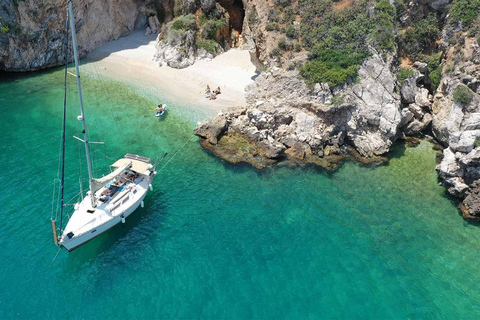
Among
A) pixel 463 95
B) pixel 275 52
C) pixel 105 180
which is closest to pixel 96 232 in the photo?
pixel 105 180

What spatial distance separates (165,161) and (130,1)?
1280 inches

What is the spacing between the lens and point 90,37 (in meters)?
47.7

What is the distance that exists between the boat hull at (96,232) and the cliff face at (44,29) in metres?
31.3

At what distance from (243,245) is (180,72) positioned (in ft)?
90.7

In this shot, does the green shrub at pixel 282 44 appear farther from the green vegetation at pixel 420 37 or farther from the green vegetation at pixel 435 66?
the green vegetation at pixel 435 66

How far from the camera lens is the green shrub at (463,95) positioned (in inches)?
1222

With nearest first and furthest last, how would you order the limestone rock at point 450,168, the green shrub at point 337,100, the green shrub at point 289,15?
the limestone rock at point 450,168 → the green shrub at point 337,100 → the green shrub at point 289,15

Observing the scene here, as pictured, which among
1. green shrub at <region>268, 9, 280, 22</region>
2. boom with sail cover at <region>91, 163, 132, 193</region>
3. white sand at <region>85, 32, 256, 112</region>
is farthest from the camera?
green shrub at <region>268, 9, 280, 22</region>

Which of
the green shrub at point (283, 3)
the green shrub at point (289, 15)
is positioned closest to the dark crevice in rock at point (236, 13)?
the green shrub at point (283, 3)

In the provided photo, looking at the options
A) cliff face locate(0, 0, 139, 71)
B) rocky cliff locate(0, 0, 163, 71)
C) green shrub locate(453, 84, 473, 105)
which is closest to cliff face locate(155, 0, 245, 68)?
rocky cliff locate(0, 0, 163, 71)

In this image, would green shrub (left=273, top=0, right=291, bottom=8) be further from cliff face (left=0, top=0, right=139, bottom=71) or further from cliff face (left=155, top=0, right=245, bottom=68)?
cliff face (left=0, top=0, right=139, bottom=71)

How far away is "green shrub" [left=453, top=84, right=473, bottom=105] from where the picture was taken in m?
31.0

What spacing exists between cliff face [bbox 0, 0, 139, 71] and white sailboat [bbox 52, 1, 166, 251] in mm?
24859

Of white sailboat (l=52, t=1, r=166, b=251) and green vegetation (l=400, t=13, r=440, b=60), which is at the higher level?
green vegetation (l=400, t=13, r=440, b=60)
